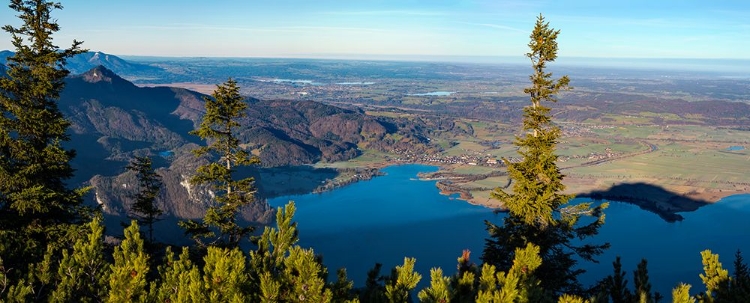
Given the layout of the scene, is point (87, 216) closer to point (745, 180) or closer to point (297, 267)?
point (297, 267)

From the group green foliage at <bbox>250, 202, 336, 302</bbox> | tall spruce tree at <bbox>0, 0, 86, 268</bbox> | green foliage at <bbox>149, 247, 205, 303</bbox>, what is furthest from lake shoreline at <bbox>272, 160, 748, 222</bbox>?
green foliage at <bbox>250, 202, 336, 302</bbox>

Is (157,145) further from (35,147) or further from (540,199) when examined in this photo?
(540,199)

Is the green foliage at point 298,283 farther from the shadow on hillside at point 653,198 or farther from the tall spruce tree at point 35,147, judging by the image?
the shadow on hillside at point 653,198

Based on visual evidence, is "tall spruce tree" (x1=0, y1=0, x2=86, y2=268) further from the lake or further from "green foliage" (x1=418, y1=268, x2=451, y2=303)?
the lake

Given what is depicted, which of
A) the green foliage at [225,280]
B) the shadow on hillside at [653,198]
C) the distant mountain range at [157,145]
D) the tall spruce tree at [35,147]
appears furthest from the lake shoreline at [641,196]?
the green foliage at [225,280]

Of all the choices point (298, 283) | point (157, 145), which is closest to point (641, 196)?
point (298, 283)

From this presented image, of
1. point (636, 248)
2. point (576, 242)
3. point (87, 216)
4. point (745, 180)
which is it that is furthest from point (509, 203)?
point (745, 180)
